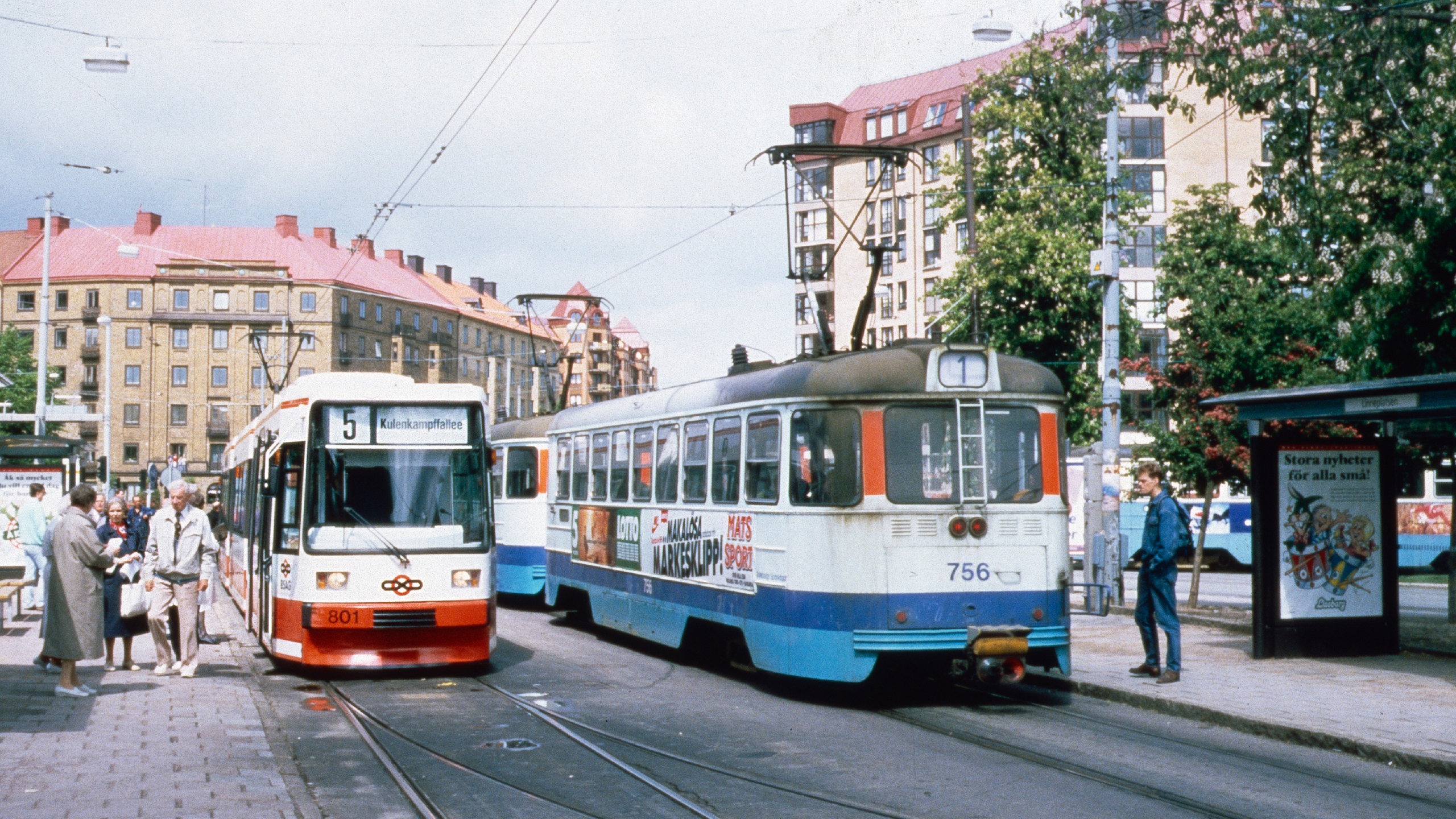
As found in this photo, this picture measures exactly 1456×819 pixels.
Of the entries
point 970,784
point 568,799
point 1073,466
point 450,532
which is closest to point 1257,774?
point 970,784

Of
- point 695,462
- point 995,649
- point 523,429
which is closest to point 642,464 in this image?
point 695,462

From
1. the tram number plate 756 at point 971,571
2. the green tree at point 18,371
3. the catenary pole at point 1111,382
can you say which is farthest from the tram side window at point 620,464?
the green tree at point 18,371

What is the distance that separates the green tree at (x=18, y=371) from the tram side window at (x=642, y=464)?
182 feet

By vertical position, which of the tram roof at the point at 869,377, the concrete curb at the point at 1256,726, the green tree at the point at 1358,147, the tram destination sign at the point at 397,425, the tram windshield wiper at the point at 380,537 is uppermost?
the green tree at the point at 1358,147

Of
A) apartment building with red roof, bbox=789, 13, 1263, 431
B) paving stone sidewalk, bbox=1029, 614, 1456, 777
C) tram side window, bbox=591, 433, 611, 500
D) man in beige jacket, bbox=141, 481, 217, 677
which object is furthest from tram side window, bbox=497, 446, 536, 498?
apartment building with red roof, bbox=789, 13, 1263, 431

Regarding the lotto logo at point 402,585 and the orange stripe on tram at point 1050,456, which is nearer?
the orange stripe on tram at point 1050,456

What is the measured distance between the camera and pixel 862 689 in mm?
13625

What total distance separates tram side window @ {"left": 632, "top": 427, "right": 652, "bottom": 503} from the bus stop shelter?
5641 mm

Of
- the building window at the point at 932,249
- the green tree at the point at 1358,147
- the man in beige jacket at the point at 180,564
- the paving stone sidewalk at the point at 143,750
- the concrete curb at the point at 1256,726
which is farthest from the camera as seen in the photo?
the building window at the point at 932,249

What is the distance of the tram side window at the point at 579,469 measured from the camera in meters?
19.2

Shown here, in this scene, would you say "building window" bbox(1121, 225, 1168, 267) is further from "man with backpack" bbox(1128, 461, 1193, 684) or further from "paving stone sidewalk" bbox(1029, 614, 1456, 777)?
"man with backpack" bbox(1128, 461, 1193, 684)

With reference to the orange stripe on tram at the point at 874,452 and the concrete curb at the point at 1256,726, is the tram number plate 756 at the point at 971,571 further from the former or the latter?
the concrete curb at the point at 1256,726

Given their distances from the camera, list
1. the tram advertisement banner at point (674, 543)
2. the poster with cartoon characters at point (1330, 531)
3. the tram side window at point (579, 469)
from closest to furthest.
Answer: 1. the tram advertisement banner at point (674, 543)
2. the poster with cartoon characters at point (1330, 531)
3. the tram side window at point (579, 469)

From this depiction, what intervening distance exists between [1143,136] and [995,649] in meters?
55.6
